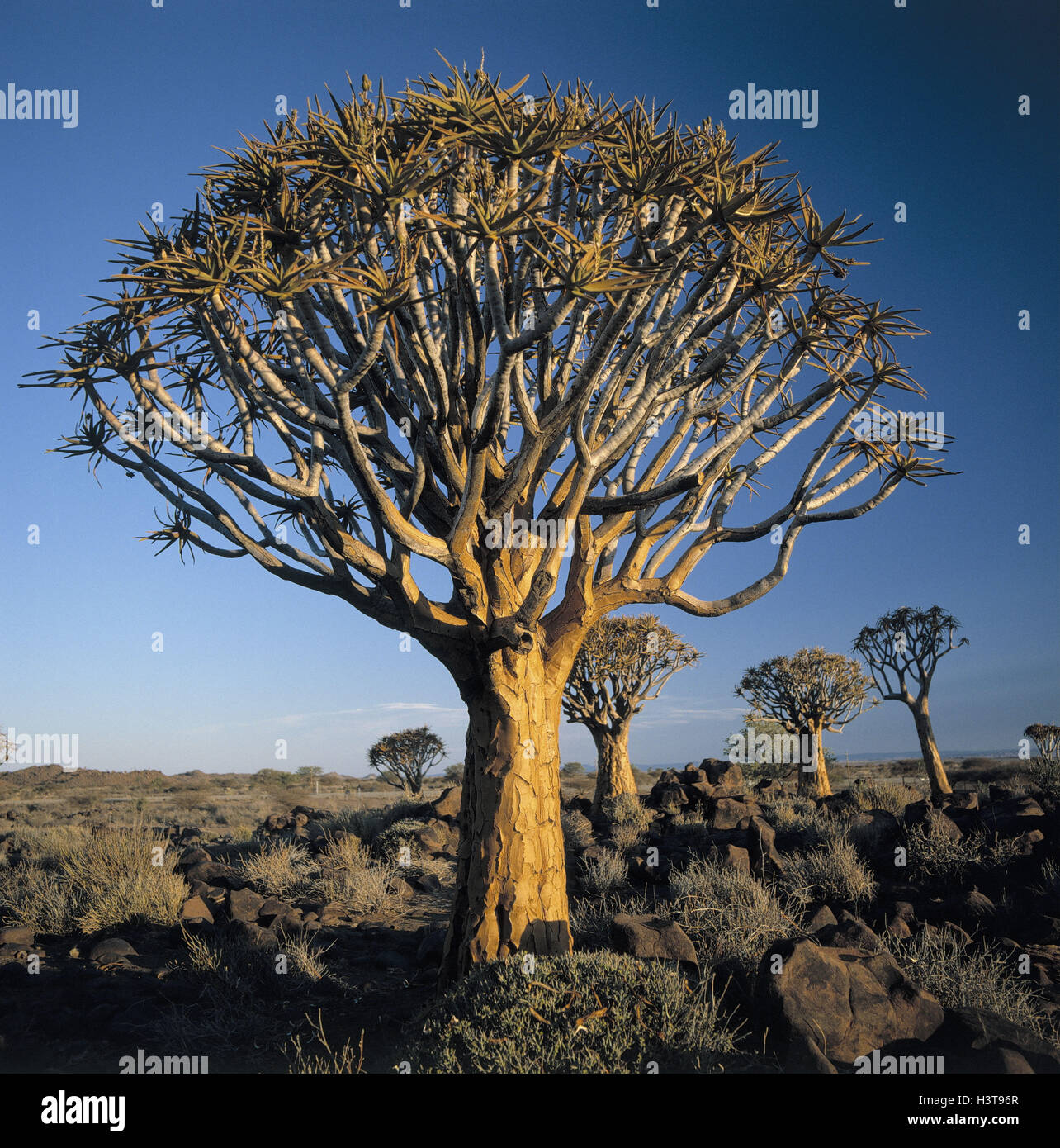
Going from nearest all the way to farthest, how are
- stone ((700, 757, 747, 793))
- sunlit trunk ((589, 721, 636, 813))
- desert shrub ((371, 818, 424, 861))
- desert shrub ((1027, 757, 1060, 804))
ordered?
desert shrub ((1027, 757, 1060, 804)) < desert shrub ((371, 818, 424, 861)) < stone ((700, 757, 747, 793)) < sunlit trunk ((589, 721, 636, 813))

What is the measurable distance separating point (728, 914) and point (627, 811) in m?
7.34

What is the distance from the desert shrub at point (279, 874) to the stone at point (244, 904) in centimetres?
132

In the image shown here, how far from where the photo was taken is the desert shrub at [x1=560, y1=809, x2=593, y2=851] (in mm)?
11812

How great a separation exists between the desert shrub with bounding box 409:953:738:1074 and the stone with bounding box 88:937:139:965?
165 inches

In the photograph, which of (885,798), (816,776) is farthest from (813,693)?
(885,798)

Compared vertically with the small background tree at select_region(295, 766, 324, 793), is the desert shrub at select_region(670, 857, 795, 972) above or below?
above

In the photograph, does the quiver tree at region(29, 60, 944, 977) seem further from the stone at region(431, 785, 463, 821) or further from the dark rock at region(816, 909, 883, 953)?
the stone at region(431, 785, 463, 821)

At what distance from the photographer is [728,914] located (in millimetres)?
6820

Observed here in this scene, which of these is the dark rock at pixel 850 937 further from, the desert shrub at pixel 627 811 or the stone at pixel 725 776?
the stone at pixel 725 776

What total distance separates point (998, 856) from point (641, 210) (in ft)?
25.3

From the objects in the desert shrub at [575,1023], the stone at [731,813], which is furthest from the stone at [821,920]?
the stone at [731,813]

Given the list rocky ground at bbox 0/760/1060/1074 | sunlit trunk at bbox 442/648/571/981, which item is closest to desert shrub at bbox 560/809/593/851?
rocky ground at bbox 0/760/1060/1074

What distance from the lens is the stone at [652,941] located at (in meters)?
5.57
